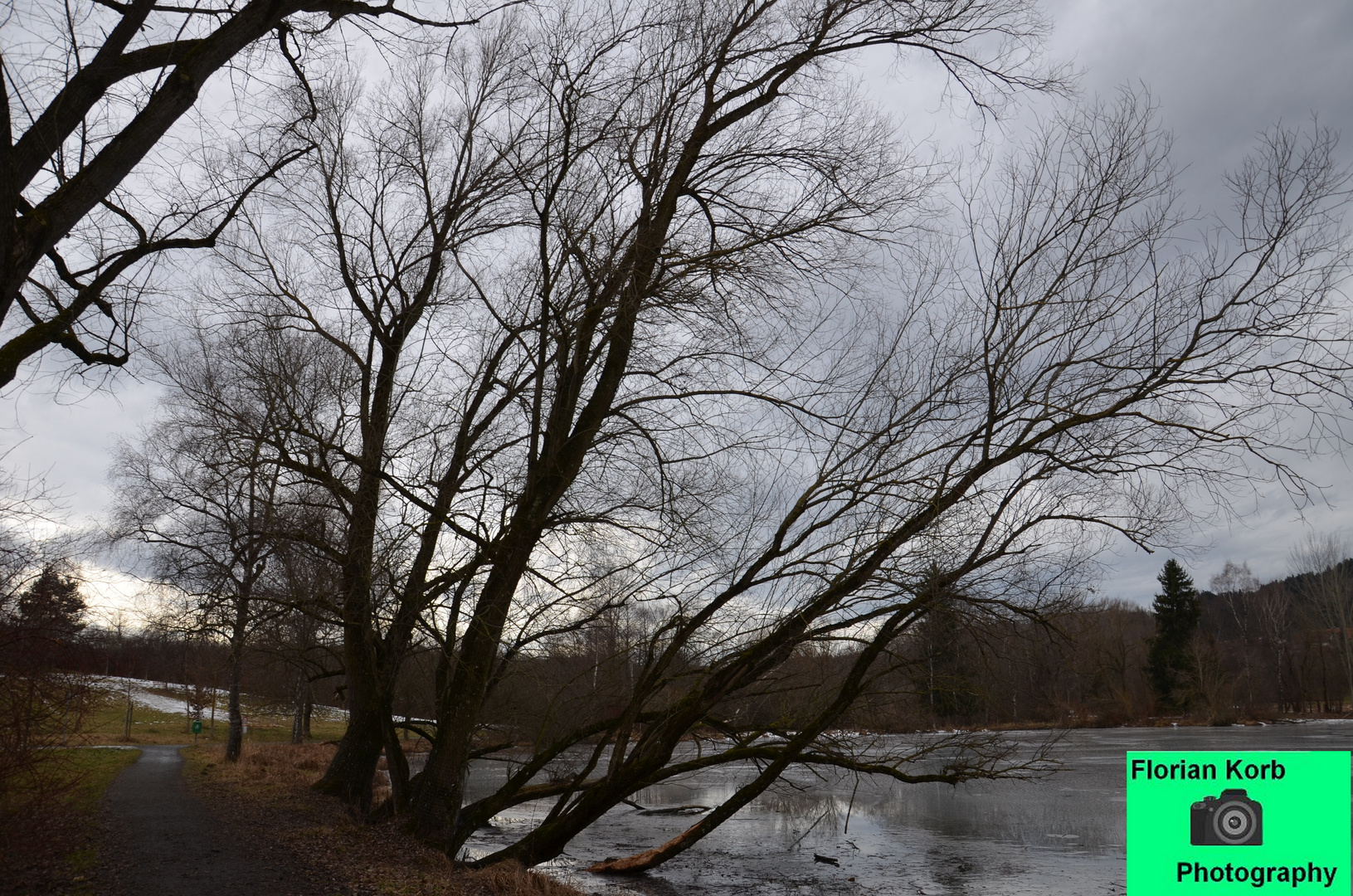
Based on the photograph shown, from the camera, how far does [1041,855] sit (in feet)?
50.9

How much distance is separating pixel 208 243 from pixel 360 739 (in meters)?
11.5

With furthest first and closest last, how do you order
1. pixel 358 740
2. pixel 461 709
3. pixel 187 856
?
1. pixel 358 740
2. pixel 461 709
3. pixel 187 856

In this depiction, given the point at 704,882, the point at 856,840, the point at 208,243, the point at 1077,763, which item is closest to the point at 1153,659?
the point at 1077,763

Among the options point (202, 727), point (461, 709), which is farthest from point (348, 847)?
point (202, 727)

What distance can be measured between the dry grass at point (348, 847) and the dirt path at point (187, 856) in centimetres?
33

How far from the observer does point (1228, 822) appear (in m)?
6.10

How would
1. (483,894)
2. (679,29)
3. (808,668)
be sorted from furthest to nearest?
(808,668)
(483,894)
(679,29)

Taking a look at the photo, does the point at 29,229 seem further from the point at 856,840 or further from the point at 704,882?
the point at 856,840

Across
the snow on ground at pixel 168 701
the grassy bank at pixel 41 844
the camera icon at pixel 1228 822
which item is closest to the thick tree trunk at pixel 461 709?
the grassy bank at pixel 41 844

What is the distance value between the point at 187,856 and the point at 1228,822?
1041cm

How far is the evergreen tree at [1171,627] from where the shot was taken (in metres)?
52.8

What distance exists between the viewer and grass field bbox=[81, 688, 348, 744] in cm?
3300

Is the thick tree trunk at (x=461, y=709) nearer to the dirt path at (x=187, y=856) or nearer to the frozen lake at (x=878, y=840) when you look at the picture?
the dirt path at (x=187, y=856)

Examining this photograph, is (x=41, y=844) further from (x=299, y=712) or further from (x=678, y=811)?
(x=299, y=712)
